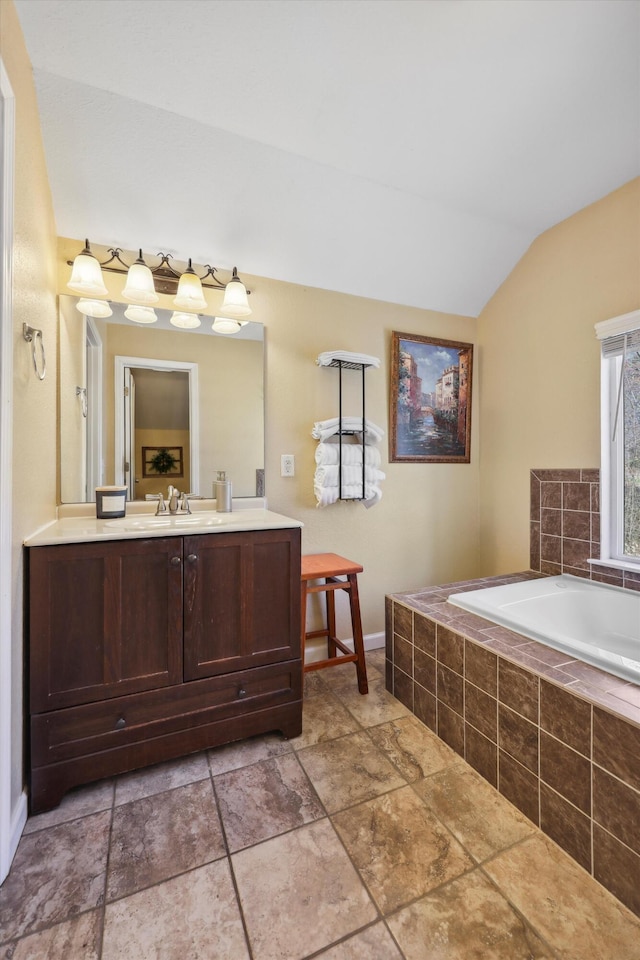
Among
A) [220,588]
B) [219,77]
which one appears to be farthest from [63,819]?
[219,77]

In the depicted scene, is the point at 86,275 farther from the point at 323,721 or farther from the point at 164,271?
the point at 323,721

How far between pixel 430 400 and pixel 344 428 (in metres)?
0.73

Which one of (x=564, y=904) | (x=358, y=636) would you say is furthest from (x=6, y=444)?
(x=564, y=904)

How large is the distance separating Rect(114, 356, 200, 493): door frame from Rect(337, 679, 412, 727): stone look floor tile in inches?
51.1

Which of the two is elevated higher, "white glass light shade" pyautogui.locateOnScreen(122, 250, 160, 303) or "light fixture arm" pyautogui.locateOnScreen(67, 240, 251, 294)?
"light fixture arm" pyautogui.locateOnScreen(67, 240, 251, 294)

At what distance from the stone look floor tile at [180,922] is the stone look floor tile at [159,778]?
363 mm

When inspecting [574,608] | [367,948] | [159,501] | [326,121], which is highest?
[326,121]

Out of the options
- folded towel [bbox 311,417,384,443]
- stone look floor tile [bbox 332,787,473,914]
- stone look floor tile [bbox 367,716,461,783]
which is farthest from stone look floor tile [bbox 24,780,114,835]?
folded towel [bbox 311,417,384,443]

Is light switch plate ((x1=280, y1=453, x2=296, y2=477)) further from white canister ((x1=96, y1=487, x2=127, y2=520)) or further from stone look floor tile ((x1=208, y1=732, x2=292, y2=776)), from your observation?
stone look floor tile ((x1=208, y1=732, x2=292, y2=776))

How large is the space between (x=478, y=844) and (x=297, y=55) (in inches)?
103

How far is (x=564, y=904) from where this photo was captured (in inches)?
40.2

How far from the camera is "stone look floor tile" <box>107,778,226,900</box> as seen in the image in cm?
110

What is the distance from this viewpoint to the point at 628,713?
1.05 m

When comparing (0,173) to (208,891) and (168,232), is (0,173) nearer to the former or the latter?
(168,232)
